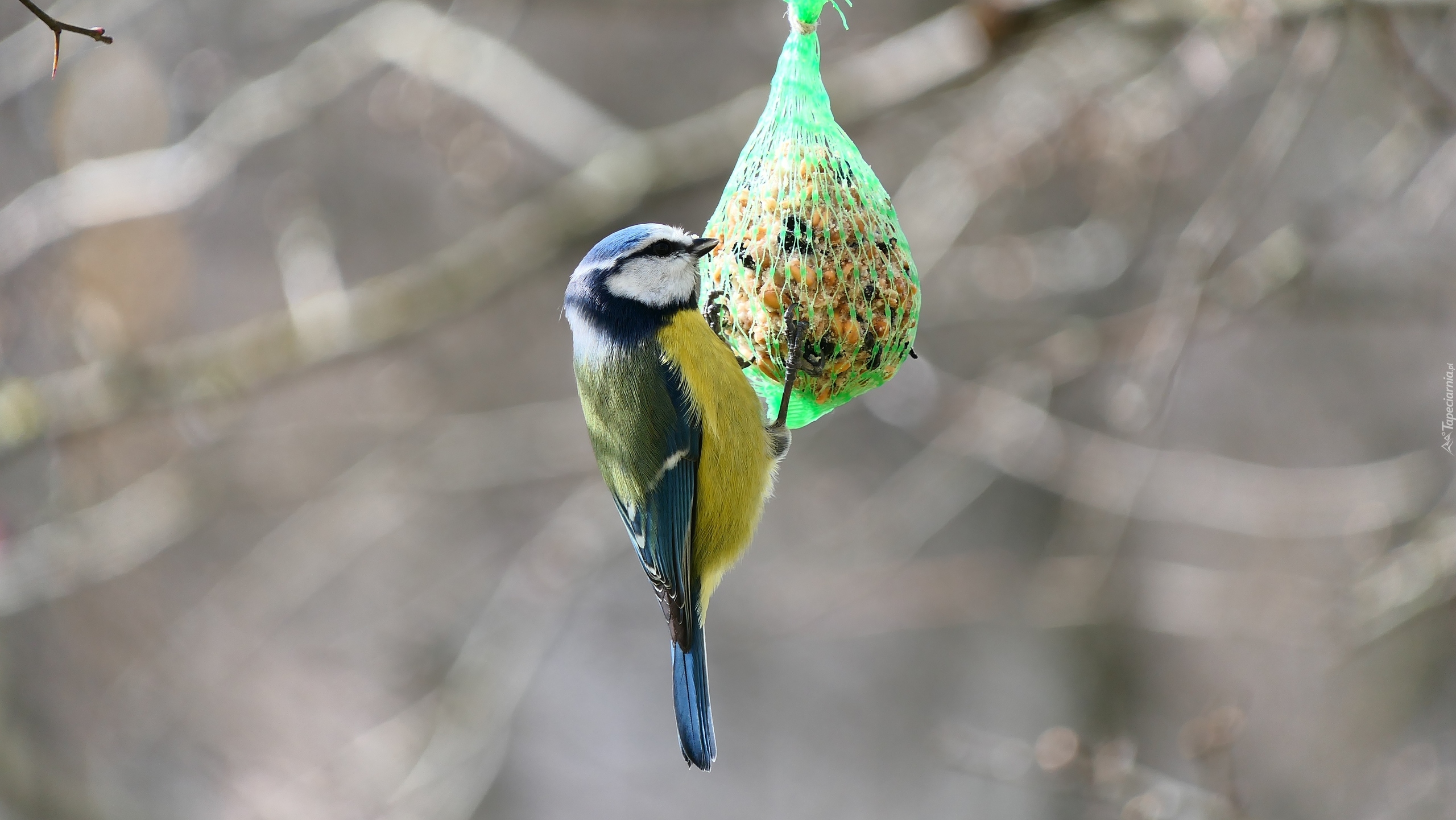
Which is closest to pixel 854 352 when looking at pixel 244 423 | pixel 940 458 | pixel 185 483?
pixel 940 458

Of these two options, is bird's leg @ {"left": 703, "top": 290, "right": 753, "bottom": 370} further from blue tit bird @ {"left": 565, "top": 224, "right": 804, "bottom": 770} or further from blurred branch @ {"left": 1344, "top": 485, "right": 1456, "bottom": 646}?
blurred branch @ {"left": 1344, "top": 485, "right": 1456, "bottom": 646}

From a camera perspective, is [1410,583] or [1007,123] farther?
[1007,123]

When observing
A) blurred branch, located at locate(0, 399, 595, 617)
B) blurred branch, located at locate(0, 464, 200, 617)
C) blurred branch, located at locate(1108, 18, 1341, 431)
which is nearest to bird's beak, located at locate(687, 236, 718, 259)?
blurred branch, located at locate(1108, 18, 1341, 431)

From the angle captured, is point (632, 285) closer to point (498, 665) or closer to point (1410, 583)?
point (1410, 583)

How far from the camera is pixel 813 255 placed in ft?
7.12

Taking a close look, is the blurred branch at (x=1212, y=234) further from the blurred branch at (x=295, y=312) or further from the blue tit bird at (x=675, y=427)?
the blurred branch at (x=295, y=312)

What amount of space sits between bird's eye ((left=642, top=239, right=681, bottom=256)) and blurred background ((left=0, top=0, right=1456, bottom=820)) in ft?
3.61

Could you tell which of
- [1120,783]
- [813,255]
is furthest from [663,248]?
[1120,783]

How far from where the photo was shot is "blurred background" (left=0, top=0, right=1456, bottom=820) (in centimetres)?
319

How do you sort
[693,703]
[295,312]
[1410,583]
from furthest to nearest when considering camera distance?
[295,312], [1410,583], [693,703]

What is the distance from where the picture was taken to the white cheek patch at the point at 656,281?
2125 millimetres

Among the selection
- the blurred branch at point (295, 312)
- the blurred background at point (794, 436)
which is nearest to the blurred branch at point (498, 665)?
the blurred background at point (794, 436)

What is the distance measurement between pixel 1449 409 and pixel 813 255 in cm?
254

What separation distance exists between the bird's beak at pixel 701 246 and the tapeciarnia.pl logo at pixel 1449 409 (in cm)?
249
